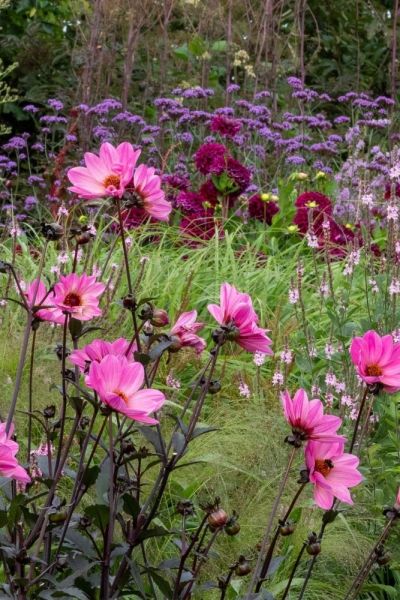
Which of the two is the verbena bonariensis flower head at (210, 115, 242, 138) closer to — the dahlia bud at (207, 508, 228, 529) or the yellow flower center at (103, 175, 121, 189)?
the yellow flower center at (103, 175, 121, 189)

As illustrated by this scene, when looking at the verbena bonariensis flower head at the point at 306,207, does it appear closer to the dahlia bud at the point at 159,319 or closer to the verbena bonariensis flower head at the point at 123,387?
A: the dahlia bud at the point at 159,319

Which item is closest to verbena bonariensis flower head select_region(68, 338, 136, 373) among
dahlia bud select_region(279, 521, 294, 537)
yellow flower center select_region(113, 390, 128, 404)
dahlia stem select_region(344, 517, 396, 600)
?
yellow flower center select_region(113, 390, 128, 404)

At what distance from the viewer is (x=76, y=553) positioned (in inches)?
65.7

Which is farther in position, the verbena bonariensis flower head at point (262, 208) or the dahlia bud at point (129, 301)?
the verbena bonariensis flower head at point (262, 208)

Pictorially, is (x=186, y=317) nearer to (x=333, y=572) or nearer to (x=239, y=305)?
(x=239, y=305)

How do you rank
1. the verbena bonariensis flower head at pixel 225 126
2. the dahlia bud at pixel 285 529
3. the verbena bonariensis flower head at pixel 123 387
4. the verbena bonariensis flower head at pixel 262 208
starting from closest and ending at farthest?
the verbena bonariensis flower head at pixel 123 387 → the dahlia bud at pixel 285 529 → the verbena bonariensis flower head at pixel 262 208 → the verbena bonariensis flower head at pixel 225 126

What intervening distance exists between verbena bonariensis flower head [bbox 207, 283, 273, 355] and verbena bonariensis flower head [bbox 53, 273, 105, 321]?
20 cm

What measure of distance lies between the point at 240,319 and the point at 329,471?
260 millimetres

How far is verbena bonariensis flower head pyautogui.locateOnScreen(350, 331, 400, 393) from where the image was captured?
Answer: 5.27 feet

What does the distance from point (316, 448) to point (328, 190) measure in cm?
490

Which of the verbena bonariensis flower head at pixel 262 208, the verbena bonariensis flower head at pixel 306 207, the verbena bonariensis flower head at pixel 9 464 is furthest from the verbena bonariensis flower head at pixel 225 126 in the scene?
the verbena bonariensis flower head at pixel 9 464

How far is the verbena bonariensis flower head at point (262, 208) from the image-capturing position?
536 centimetres

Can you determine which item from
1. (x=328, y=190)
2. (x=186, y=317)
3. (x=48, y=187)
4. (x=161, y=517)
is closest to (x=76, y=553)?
(x=186, y=317)

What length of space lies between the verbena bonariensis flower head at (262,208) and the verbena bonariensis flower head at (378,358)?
148 inches
